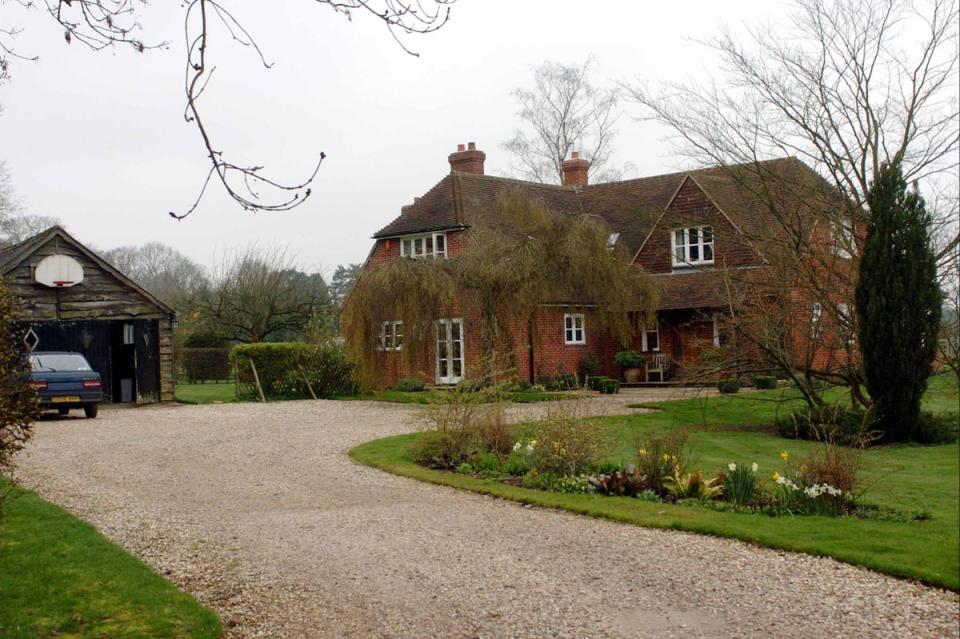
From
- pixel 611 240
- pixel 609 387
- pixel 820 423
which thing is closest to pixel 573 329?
pixel 609 387

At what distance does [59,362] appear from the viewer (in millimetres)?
21609

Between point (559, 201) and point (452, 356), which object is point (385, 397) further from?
point (559, 201)

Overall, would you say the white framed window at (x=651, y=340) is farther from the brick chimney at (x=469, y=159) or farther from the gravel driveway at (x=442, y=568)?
the gravel driveway at (x=442, y=568)

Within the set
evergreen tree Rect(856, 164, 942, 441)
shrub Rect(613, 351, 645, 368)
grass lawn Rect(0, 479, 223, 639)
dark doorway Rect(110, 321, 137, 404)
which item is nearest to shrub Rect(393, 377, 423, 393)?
shrub Rect(613, 351, 645, 368)

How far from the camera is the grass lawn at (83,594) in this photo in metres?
6.15

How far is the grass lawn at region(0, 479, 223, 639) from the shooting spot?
6.15m

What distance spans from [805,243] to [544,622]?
511 inches

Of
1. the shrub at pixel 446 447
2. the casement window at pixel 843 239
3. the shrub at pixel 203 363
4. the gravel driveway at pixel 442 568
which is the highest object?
the casement window at pixel 843 239

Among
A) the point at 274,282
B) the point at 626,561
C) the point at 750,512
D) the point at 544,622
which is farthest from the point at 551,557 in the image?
the point at 274,282

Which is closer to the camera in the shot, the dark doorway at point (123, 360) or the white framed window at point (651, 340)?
the dark doorway at point (123, 360)

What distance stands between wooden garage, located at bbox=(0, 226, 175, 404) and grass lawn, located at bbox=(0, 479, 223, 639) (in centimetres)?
1692

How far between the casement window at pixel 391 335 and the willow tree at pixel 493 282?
0.53ft

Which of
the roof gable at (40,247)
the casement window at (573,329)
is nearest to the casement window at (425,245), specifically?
the casement window at (573,329)

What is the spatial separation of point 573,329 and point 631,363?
7.37ft
